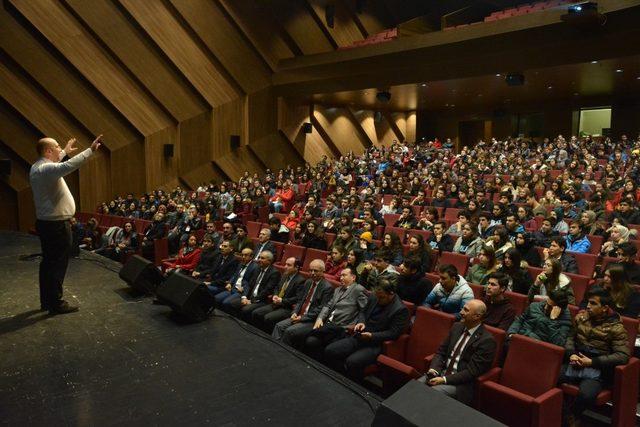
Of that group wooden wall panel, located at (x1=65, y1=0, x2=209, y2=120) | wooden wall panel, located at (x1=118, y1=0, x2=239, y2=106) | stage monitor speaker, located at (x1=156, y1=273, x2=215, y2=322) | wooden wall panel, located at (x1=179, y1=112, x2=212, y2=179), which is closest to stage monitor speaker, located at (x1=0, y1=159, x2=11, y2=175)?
wooden wall panel, located at (x1=65, y1=0, x2=209, y2=120)

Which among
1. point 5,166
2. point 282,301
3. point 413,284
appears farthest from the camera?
point 5,166

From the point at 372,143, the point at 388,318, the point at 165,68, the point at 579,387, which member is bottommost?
the point at 579,387

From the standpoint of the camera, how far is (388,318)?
2721 millimetres

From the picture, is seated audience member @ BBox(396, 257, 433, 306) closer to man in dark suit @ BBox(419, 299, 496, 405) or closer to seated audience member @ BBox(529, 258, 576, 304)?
seated audience member @ BBox(529, 258, 576, 304)

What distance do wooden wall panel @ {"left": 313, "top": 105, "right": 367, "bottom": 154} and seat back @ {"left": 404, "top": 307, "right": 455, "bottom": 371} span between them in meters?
10.4

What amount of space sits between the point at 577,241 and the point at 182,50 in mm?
8288

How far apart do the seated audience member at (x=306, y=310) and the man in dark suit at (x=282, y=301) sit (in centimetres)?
5

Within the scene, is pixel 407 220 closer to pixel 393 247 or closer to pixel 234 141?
pixel 393 247

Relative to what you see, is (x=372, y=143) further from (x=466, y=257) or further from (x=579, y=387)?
(x=579, y=387)

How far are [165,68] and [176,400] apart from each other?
29.8ft

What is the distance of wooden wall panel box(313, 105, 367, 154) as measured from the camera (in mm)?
12875

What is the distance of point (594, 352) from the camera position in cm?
230

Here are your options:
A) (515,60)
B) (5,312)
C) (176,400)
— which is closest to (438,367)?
(176,400)

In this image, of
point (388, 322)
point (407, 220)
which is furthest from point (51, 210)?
point (407, 220)
